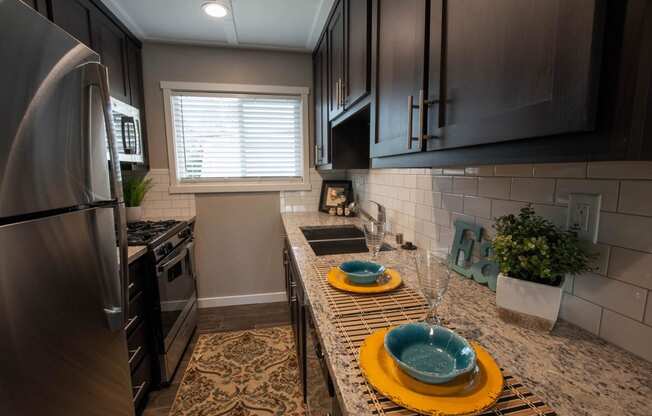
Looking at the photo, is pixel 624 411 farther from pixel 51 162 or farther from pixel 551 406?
pixel 51 162

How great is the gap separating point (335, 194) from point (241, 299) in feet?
4.63

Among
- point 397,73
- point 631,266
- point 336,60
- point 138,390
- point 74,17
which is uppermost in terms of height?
point 74,17

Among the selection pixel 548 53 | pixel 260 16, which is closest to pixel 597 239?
pixel 548 53

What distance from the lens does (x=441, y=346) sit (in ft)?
2.32

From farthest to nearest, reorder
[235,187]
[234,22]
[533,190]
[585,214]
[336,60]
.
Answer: [235,187] < [234,22] < [336,60] < [533,190] < [585,214]

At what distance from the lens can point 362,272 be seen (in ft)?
3.92

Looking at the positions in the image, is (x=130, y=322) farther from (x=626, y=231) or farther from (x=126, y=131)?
(x=626, y=231)

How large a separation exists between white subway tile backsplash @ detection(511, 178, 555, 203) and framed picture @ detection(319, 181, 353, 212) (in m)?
1.88

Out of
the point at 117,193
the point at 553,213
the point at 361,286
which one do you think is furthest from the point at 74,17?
the point at 553,213

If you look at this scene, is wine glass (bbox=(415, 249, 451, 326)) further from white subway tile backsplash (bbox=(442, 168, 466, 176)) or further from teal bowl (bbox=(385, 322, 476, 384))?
white subway tile backsplash (bbox=(442, 168, 466, 176))

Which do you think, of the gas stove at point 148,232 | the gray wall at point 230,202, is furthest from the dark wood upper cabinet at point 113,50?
the gas stove at point 148,232

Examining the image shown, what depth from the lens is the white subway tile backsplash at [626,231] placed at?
25.8 inches

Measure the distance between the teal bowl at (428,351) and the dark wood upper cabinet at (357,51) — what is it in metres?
1.04

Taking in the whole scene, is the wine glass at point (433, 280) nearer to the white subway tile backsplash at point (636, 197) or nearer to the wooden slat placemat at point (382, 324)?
the wooden slat placemat at point (382, 324)
